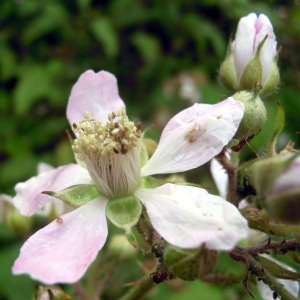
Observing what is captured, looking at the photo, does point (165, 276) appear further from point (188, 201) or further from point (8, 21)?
point (8, 21)

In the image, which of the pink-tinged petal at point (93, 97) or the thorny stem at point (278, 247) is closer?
the thorny stem at point (278, 247)

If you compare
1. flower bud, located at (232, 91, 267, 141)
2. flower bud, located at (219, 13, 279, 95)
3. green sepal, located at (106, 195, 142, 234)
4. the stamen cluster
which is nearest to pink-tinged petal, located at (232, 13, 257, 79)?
flower bud, located at (219, 13, 279, 95)

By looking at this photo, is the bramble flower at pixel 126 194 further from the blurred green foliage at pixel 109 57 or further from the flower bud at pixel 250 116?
the blurred green foliage at pixel 109 57

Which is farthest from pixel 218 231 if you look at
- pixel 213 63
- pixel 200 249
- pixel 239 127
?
pixel 213 63

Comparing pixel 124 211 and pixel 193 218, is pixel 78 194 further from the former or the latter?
pixel 193 218

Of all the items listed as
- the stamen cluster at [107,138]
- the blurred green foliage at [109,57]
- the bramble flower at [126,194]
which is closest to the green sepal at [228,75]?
the bramble flower at [126,194]

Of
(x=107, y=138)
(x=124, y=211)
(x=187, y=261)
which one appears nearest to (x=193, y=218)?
(x=187, y=261)

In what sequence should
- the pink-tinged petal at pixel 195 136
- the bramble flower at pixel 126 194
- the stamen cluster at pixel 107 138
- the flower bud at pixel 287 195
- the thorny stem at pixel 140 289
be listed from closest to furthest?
the flower bud at pixel 287 195
the bramble flower at pixel 126 194
the pink-tinged petal at pixel 195 136
the stamen cluster at pixel 107 138
the thorny stem at pixel 140 289
